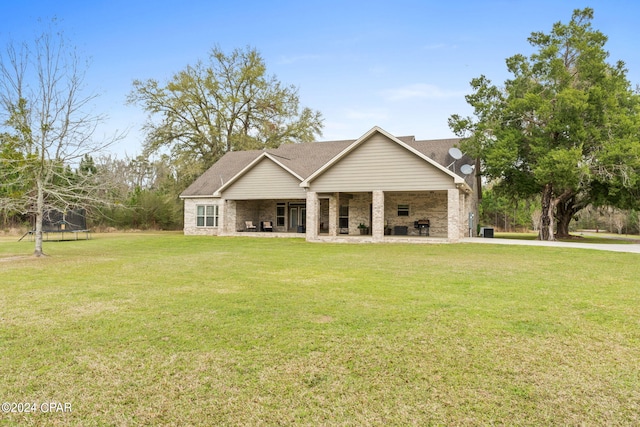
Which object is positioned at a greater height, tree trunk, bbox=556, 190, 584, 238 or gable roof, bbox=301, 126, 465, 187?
gable roof, bbox=301, 126, 465, 187

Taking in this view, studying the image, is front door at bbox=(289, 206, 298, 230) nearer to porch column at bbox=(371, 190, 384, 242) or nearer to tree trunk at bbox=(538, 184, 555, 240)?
porch column at bbox=(371, 190, 384, 242)

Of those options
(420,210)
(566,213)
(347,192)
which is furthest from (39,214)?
(566,213)

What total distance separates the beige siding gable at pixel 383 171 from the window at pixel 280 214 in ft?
23.6

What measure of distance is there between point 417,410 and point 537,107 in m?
23.5

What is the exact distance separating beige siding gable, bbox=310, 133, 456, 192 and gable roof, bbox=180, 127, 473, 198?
0.91 metres

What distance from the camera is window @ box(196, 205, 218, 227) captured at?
89.0ft

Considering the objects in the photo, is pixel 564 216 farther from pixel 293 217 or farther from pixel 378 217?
pixel 293 217

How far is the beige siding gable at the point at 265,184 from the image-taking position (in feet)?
80.3

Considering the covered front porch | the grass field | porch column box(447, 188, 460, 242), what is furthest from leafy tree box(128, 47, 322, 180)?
the grass field

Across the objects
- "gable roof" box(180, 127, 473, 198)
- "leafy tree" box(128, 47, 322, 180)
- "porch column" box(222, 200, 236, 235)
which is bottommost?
"porch column" box(222, 200, 236, 235)

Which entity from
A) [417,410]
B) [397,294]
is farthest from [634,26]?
[417,410]

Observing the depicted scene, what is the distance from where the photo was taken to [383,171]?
2061 cm

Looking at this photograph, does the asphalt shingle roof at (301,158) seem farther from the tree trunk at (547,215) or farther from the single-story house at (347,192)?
the tree trunk at (547,215)

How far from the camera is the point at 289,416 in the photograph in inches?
120
